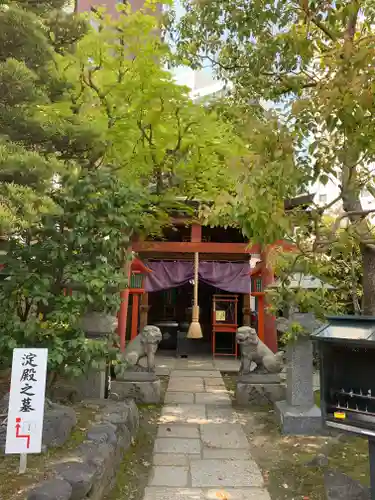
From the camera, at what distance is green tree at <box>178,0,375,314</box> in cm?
343

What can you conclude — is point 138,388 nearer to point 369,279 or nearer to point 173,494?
point 173,494

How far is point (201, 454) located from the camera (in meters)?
4.95

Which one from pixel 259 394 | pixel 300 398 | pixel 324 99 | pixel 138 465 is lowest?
pixel 138 465

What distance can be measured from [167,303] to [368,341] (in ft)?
41.6

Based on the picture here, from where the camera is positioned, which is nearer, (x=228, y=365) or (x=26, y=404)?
(x=26, y=404)

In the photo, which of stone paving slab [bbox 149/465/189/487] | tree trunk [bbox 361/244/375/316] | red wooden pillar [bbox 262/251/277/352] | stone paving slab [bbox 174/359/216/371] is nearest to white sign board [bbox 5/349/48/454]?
stone paving slab [bbox 149/465/189/487]

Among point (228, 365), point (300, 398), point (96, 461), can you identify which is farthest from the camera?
point (228, 365)

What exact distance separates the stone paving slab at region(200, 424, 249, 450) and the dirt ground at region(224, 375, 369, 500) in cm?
12

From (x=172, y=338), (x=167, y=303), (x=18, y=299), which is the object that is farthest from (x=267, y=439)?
(x=167, y=303)

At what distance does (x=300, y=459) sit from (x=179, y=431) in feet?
5.80

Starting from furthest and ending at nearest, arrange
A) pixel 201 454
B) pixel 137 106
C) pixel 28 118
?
pixel 137 106
pixel 201 454
pixel 28 118

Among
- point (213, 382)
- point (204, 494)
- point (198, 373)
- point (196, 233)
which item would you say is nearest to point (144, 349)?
point (213, 382)

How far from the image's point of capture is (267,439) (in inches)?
219

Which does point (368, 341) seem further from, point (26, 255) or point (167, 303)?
point (167, 303)
